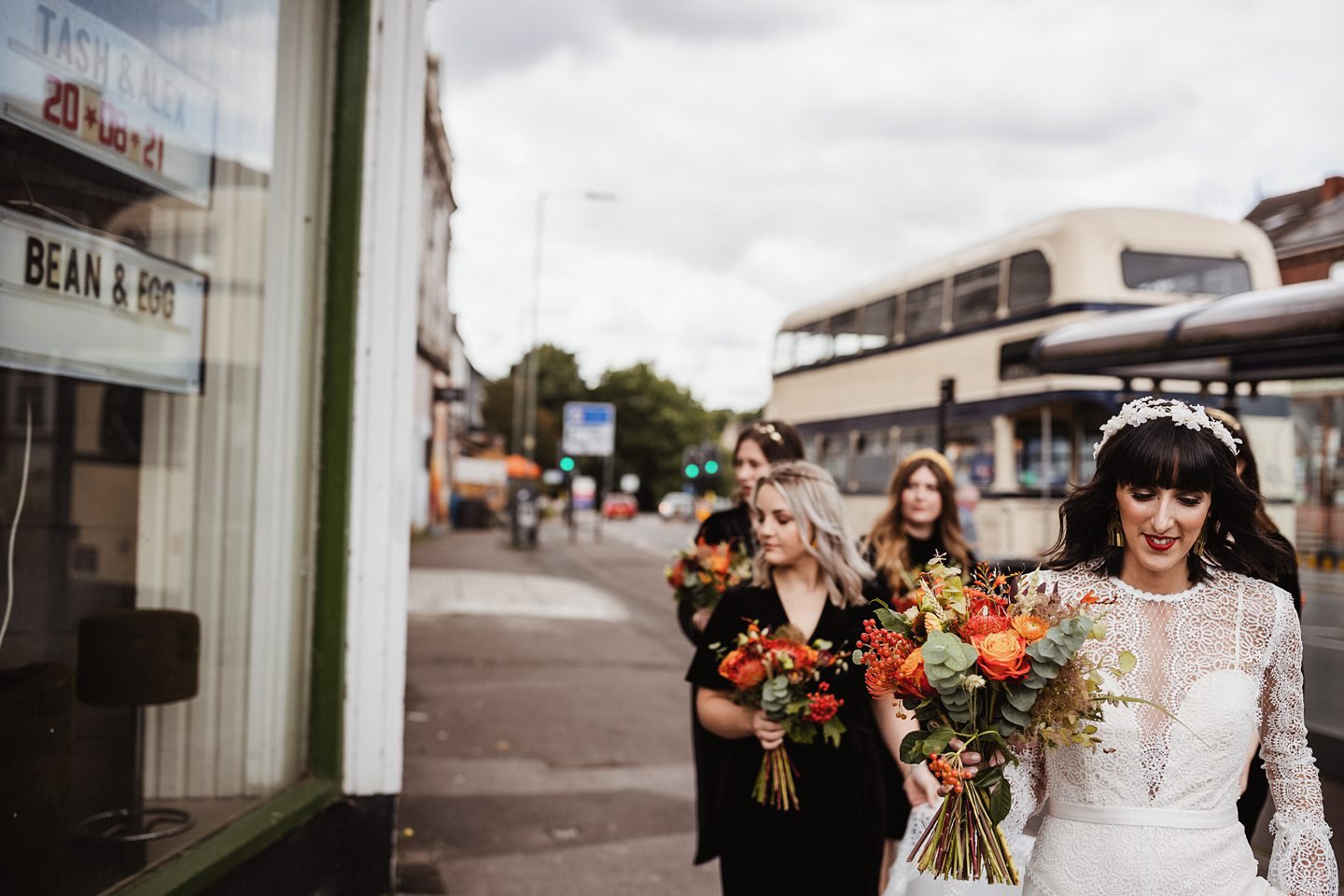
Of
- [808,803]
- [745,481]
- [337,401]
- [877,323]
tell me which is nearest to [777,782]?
[808,803]

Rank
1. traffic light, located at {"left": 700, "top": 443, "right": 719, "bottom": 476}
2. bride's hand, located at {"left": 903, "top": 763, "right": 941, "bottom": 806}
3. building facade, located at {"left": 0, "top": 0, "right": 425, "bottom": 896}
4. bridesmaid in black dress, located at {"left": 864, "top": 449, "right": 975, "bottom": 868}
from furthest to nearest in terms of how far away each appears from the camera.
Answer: traffic light, located at {"left": 700, "top": 443, "right": 719, "bottom": 476}
bridesmaid in black dress, located at {"left": 864, "top": 449, "right": 975, "bottom": 868}
bride's hand, located at {"left": 903, "top": 763, "right": 941, "bottom": 806}
building facade, located at {"left": 0, "top": 0, "right": 425, "bottom": 896}

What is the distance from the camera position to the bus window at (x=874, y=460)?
17141mm

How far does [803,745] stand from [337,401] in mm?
2488

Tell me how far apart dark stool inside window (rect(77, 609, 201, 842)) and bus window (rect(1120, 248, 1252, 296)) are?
40.0 feet

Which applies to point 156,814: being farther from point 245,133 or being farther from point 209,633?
point 245,133

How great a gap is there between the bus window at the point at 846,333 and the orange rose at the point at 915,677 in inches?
660

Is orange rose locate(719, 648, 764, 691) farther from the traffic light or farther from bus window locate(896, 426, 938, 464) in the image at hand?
the traffic light

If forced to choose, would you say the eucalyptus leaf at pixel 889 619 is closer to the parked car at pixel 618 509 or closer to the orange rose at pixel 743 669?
the orange rose at pixel 743 669

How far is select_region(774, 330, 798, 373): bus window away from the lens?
21594 millimetres

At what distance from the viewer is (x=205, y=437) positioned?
431 centimetres

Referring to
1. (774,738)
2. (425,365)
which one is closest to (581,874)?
(774,738)

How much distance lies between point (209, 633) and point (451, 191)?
1294 inches

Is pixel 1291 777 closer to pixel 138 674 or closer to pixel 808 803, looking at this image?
pixel 808 803

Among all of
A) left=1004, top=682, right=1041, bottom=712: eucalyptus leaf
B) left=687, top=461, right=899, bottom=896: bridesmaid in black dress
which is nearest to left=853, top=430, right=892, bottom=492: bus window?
left=687, top=461, right=899, bottom=896: bridesmaid in black dress
